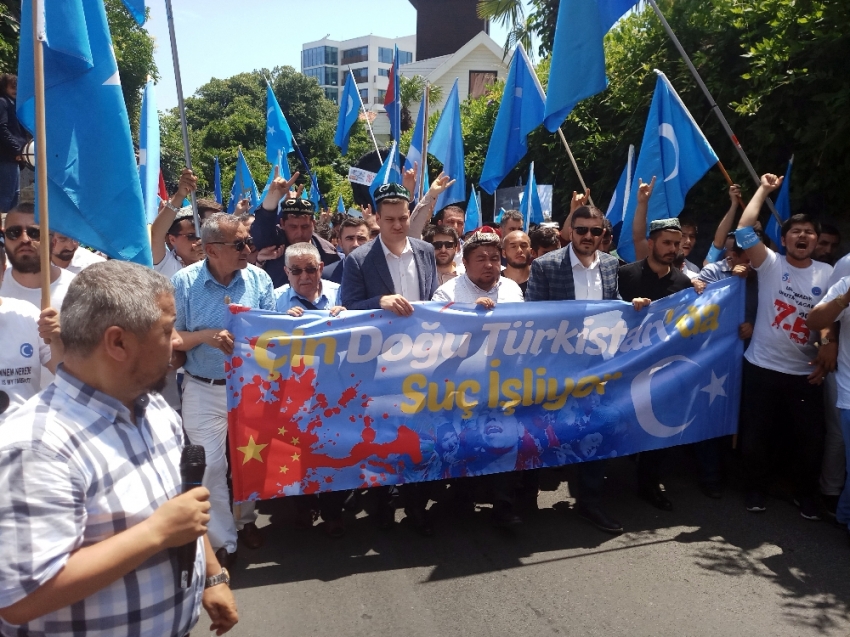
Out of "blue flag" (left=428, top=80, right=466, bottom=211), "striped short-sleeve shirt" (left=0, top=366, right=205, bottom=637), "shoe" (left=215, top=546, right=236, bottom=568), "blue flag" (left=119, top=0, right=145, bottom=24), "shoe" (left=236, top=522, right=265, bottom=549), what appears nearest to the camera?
"striped short-sleeve shirt" (left=0, top=366, right=205, bottom=637)

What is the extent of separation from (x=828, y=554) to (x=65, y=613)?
412cm

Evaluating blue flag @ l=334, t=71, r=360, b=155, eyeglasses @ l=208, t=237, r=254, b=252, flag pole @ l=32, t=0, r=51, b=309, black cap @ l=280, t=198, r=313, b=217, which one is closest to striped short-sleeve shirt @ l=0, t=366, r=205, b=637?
flag pole @ l=32, t=0, r=51, b=309

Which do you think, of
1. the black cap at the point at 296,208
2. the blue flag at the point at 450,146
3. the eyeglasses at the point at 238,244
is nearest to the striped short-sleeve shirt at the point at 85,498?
the eyeglasses at the point at 238,244

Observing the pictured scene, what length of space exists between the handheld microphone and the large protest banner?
2307 mm

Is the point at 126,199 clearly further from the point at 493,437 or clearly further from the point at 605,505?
the point at 605,505

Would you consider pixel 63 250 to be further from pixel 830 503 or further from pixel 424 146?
pixel 830 503

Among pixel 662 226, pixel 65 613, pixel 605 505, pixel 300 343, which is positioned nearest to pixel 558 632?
pixel 605 505

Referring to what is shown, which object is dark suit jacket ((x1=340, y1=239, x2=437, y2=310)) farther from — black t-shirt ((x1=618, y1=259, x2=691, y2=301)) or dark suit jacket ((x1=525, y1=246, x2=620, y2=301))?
black t-shirt ((x1=618, y1=259, x2=691, y2=301))

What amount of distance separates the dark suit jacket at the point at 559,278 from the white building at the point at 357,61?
7482 centimetres

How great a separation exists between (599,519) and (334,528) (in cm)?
166

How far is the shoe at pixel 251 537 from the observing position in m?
4.38

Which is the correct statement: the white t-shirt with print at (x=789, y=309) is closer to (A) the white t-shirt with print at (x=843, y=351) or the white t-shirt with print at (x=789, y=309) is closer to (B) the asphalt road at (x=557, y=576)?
(A) the white t-shirt with print at (x=843, y=351)

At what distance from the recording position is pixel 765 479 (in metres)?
4.95

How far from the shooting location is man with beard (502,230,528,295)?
5.57m
